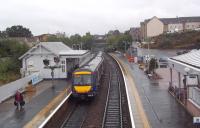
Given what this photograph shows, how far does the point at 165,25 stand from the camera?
141500 mm

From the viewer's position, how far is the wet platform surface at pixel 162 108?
1867 cm

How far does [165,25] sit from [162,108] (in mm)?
121677

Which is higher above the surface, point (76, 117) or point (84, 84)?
point (84, 84)

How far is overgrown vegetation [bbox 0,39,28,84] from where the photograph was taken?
4403cm

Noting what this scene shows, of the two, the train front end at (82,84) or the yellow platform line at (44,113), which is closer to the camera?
the yellow platform line at (44,113)

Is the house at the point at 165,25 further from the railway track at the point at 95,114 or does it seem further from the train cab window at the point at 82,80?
the train cab window at the point at 82,80

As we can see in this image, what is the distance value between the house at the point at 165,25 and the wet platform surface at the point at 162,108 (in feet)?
347

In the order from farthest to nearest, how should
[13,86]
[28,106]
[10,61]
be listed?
[10,61]
[13,86]
[28,106]

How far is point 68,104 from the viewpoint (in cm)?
2612

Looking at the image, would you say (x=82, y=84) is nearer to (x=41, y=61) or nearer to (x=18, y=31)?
(x=41, y=61)

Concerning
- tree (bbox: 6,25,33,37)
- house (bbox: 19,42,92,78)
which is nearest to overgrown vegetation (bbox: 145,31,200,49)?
tree (bbox: 6,25,33,37)

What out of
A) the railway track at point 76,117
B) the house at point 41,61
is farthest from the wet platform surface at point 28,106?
the house at point 41,61

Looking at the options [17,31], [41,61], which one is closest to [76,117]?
[41,61]

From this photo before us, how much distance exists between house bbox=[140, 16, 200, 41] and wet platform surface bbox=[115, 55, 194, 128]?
105909 millimetres
